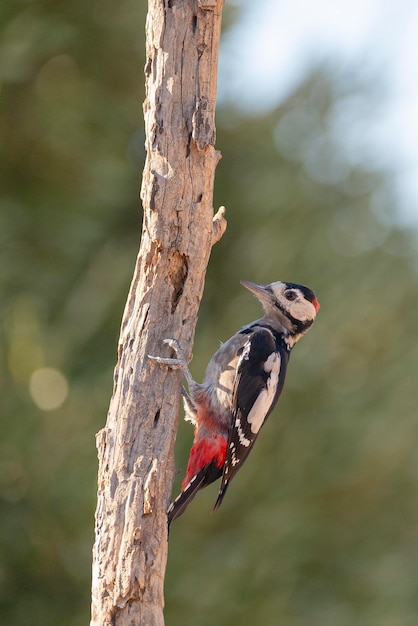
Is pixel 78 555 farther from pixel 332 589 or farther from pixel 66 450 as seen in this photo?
pixel 332 589

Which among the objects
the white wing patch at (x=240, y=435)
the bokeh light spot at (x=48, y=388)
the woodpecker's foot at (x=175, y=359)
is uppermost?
the bokeh light spot at (x=48, y=388)

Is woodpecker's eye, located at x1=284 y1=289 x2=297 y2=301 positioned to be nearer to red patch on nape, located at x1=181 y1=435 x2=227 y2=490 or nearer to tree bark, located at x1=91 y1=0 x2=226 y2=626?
red patch on nape, located at x1=181 y1=435 x2=227 y2=490

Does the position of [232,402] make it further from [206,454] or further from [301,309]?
[301,309]

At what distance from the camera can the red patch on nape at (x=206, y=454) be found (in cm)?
368

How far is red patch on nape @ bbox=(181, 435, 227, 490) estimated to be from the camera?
12.1ft

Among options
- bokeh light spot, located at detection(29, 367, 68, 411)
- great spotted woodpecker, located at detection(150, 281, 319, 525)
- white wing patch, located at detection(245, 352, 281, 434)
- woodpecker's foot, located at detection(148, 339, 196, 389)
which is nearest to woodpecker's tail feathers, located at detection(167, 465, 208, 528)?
great spotted woodpecker, located at detection(150, 281, 319, 525)

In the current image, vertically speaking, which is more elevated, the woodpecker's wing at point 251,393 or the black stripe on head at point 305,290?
the black stripe on head at point 305,290

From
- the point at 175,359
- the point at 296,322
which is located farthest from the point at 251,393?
the point at 175,359

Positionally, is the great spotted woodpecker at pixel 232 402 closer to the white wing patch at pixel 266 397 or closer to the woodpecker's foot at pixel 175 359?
the white wing patch at pixel 266 397

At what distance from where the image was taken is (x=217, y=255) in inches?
252

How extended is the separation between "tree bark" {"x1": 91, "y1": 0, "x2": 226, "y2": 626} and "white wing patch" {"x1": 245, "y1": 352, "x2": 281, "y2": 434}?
2.59 feet

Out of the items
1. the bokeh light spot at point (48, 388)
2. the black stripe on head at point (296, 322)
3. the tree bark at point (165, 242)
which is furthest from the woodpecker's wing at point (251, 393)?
the bokeh light spot at point (48, 388)

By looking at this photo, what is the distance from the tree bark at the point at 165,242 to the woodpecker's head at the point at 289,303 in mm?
1095

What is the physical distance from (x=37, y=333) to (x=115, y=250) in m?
0.83
